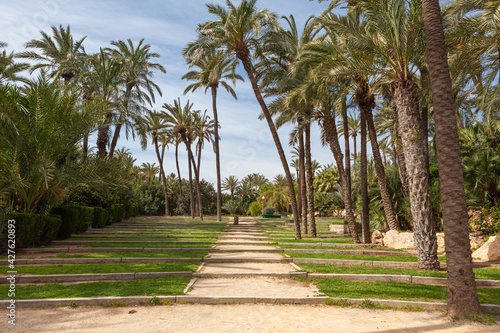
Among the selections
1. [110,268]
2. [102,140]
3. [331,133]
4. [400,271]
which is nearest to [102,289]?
[110,268]

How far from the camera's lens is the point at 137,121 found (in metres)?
24.8

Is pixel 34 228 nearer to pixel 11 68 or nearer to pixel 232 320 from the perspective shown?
pixel 232 320

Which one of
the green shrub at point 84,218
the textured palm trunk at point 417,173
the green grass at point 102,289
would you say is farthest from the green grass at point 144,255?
the textured palm trunk at point 417,173

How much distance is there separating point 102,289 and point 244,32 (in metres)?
12.7

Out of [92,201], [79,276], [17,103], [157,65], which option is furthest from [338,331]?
[157,65]

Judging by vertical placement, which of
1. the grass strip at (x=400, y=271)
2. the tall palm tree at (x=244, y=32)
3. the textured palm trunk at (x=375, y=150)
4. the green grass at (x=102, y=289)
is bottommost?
the grass strip at (x=400, y=271)

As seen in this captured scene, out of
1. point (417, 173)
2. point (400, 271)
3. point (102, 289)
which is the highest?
point (417, 173)

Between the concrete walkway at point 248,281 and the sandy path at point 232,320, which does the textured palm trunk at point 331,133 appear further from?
the sandy path at point 232,320

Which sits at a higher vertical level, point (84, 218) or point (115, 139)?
point (115, 139)

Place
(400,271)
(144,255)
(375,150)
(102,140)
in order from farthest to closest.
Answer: (102,140) < (375,150) < (144,255) < (400,271)

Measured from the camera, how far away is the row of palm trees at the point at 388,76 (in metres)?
5.86

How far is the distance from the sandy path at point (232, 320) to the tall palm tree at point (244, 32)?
9.68 m

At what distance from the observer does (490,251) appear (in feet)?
32.6

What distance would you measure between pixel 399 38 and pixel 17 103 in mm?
13519
